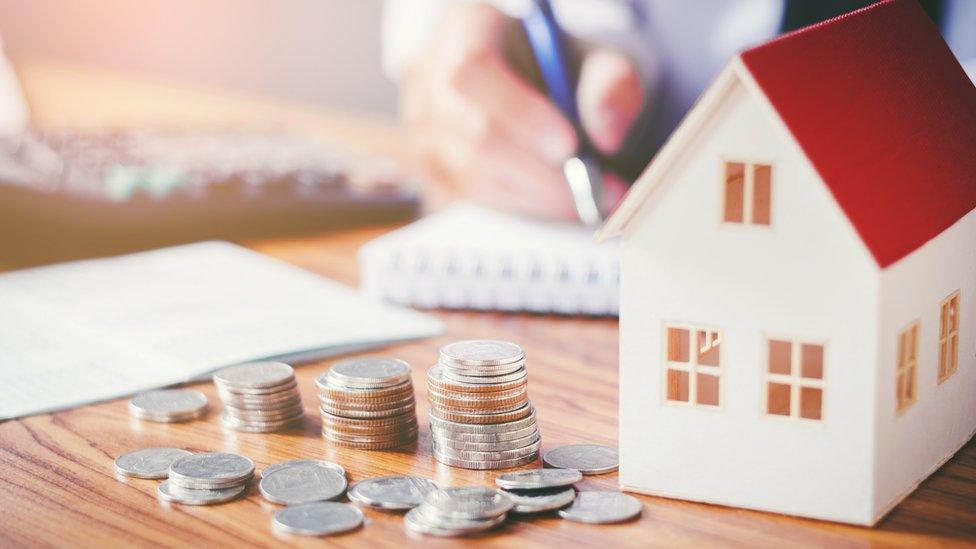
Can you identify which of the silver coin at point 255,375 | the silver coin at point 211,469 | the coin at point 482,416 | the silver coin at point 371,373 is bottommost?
the silver coin at point 211,469

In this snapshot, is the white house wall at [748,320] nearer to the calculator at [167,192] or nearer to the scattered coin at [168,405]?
the scattered coin at [168,405]

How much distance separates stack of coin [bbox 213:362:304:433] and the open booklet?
14 centimetres

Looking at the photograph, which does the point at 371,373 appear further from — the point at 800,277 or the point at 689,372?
the point at 800,277

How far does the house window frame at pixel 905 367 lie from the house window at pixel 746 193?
0.48 feet

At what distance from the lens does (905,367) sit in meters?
1.00

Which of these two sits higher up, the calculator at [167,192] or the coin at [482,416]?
the calculator at [167,192]

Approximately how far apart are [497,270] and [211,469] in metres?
0.66

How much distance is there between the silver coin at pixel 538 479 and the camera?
3.43ft

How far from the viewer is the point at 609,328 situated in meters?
1.60

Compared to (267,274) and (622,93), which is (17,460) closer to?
(267,274)

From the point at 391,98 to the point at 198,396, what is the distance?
1.75 metres

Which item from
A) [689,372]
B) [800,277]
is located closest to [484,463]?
[689,372]

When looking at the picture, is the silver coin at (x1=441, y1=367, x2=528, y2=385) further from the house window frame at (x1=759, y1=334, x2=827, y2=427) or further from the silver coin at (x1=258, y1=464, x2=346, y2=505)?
the house window frame at (x1=759, y1=334, x2=827, y2=427)

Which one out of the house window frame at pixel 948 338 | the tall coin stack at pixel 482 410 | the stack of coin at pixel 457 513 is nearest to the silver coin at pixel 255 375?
the tall coin stack at pixel 482 410
